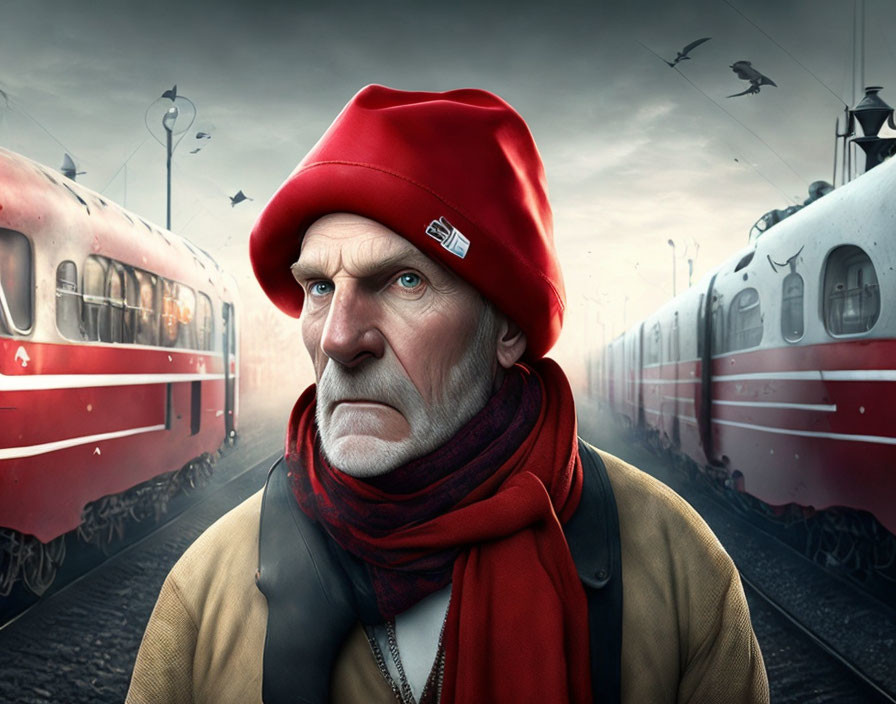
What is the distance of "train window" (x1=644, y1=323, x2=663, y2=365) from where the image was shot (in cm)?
926

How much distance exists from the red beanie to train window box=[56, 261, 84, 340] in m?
2.89

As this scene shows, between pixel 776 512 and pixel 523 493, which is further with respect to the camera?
pixel 776 512

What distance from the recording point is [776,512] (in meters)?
5.41

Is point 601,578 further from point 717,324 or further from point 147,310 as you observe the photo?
point 717,324

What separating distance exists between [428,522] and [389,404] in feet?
0.70

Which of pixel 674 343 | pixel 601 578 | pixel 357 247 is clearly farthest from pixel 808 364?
pixel 357 247

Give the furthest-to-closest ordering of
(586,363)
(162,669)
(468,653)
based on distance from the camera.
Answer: (586,363), (162,669), (468,653)

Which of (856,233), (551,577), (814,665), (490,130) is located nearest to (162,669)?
(551,577)

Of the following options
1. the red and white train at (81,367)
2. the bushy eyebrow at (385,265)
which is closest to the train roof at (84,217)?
the red and white train at (81,367)

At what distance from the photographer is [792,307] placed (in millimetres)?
5012

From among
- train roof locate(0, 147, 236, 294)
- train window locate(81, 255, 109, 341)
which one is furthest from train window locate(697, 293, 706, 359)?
train window locate(81, 255, 109, 341)

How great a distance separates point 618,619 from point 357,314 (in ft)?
2.25

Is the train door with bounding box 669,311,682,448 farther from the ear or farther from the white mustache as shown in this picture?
the white mustache

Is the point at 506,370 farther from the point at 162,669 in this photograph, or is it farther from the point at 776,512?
the point at 776,512
